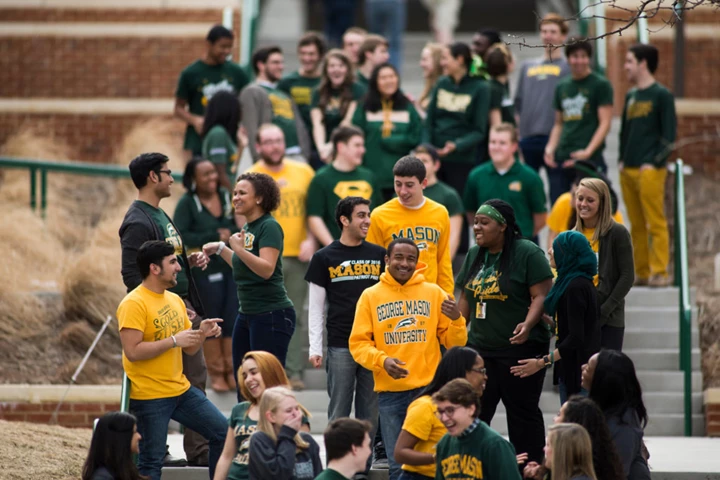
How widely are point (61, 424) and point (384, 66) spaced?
440 cm

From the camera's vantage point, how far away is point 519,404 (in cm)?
832

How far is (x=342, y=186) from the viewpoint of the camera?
11.2 m

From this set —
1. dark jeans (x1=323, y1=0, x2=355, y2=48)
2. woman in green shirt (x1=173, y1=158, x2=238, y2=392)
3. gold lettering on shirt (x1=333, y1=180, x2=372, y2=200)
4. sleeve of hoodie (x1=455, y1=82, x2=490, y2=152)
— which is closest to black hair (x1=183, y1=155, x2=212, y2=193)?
woman in green shirt (x1=173, y1=158, x2=238, y2=392)

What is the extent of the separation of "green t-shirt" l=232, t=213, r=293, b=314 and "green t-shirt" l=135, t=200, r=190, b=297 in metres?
0.39

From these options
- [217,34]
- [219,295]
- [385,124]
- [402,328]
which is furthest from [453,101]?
[402,328]

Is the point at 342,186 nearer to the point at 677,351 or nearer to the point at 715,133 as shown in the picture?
the point at 677,351

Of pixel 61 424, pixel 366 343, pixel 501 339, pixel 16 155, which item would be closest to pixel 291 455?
pixel 366 343

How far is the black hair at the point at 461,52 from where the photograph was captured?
1227 cm

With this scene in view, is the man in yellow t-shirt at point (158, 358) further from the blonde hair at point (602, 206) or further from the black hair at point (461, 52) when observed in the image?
the black hair at point (461, 52)

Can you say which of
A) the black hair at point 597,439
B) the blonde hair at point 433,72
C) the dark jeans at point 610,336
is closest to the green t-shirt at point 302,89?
the blonde hair at point 433,72

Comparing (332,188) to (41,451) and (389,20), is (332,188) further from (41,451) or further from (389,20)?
(389,20)

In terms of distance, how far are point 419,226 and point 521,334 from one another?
1.49m

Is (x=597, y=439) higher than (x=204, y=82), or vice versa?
(x=204, y=82)

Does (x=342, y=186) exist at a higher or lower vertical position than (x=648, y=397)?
higher
